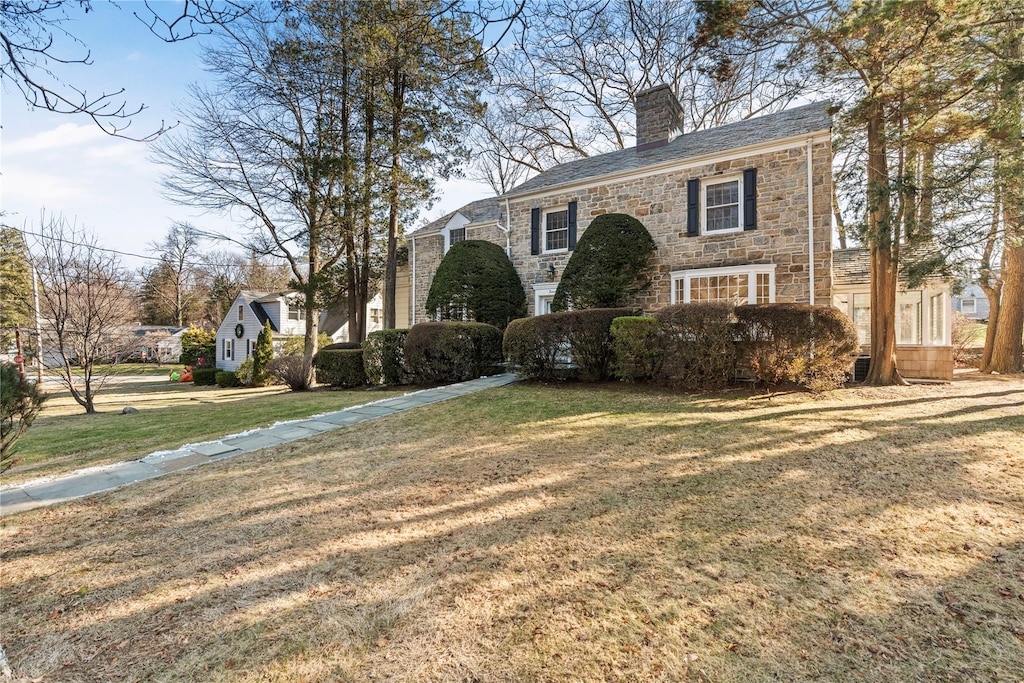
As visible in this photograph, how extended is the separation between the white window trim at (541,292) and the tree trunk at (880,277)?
727 centimetres

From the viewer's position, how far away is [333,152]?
13820 mm

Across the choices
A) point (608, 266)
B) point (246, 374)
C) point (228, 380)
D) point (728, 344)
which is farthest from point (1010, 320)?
point (228, 380)

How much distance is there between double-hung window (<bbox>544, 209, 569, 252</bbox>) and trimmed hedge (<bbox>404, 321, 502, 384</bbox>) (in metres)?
4.15

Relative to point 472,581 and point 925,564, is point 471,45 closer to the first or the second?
point 472,581

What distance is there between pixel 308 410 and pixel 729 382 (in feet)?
24.5

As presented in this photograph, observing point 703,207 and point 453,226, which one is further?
A: point 453,226

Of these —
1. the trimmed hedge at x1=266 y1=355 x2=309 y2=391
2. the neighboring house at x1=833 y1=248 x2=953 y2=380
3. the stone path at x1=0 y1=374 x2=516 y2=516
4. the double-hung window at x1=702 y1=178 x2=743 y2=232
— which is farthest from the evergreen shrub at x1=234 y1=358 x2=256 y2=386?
the neighboring house at x1=833 y1=248 x2=953 y2=380

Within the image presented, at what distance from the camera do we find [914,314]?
42.1ft

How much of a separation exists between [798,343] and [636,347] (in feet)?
7.90

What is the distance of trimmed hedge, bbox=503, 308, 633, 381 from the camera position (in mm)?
8156

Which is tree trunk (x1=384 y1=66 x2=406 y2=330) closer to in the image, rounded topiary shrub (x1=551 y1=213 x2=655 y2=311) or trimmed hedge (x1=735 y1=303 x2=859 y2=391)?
rounded topiary shrub (x1=551 y1=213 x2=655 y2=311)

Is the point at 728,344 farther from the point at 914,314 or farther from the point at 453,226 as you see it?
the point at 453,226

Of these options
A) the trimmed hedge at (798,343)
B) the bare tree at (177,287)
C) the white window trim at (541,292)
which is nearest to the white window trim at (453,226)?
the white window trim at (541,292)

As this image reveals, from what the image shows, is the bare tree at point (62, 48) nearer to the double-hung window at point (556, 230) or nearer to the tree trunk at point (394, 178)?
the tree trunk at point (394, 178)
